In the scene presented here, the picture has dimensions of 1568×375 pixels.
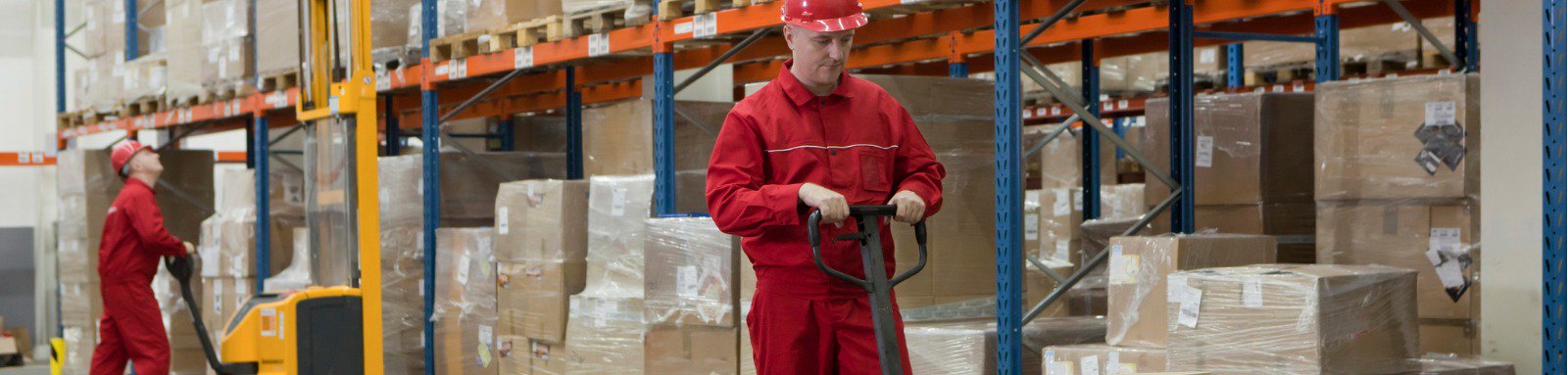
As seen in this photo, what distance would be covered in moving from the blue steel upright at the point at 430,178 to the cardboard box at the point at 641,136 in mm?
1242

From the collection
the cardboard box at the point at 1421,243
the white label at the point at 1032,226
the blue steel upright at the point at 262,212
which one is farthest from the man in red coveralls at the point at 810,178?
the blue steel upright at the point at 262,212

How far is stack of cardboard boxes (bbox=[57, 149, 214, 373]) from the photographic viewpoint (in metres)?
10.8

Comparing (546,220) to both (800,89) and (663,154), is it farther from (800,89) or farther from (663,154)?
(800,89)

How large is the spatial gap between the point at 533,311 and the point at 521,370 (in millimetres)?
389

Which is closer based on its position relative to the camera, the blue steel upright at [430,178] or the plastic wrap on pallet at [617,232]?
the plastic wrap on pallet at [617,232]

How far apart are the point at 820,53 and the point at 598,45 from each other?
329 centimetres

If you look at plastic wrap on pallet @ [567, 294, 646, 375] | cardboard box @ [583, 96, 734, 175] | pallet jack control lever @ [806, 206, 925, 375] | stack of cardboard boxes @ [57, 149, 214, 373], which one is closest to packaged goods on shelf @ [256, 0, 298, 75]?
stack of cardboard boxes @ [57, 149, 214, 373]

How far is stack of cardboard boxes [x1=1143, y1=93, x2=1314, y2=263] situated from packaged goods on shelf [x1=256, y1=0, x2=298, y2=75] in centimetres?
481

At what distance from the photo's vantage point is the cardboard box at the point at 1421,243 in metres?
5.18

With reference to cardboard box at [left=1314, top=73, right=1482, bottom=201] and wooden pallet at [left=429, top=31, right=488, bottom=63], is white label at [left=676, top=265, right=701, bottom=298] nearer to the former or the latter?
wooden pallet at [left=429, top=31, right=488, bottom=63]

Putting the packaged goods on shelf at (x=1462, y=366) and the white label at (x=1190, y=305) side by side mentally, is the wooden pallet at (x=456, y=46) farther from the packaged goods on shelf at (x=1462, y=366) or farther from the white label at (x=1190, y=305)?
the packaged goods on shelf at (x=1462, y=366)

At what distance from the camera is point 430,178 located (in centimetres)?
829

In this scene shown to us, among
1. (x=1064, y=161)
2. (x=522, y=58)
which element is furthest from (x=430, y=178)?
(x=1064, y=161)

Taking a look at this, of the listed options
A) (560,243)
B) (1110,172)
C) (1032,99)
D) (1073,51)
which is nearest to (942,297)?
(560,243)
